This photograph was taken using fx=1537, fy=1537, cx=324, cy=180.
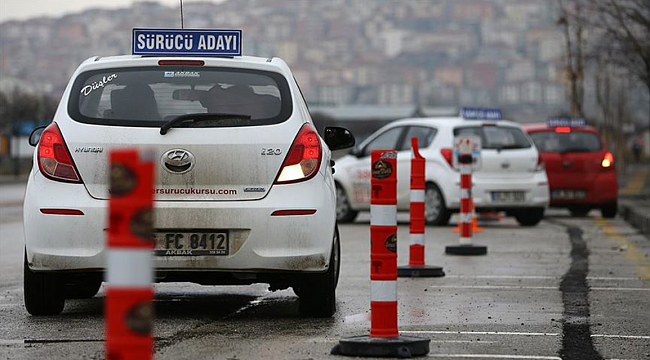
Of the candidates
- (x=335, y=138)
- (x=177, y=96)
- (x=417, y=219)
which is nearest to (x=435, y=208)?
(x=417, y=219)

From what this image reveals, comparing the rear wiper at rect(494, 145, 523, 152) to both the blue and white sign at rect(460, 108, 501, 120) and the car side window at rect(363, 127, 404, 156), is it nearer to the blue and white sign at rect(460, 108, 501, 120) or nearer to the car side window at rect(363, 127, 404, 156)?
the blue and white sign at rect(460, 108, 501, 120)

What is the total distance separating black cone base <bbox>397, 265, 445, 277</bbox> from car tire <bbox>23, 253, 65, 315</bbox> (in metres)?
3.72

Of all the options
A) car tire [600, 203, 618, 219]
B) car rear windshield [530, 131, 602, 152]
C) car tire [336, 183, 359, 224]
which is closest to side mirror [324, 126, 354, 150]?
car tire [336, 183, 359, 224]

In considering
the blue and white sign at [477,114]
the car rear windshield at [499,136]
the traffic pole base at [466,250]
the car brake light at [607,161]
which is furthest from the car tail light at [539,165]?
the traffic pole base at [466,250]

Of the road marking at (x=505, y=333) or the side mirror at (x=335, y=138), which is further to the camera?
the side mirror at (x=335, y=138)

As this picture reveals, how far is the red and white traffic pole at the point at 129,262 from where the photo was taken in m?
4.07

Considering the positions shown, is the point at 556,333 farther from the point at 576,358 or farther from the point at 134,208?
the point at 134,208

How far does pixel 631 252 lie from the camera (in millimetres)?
15258

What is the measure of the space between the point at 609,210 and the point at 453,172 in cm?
481

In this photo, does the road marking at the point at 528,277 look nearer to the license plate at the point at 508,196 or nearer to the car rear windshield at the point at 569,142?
the license plate at the point at 508,196

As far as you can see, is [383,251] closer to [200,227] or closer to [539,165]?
[200,227]

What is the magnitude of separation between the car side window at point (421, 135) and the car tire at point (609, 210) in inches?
173

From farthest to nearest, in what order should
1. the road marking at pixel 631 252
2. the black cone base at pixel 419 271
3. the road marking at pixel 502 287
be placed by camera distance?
the road marking at pixel 631 252, the black cone base at pixel 419 271, the road marking at pixel 502 287

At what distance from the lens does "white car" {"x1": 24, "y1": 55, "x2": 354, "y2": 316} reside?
27.1 feet
